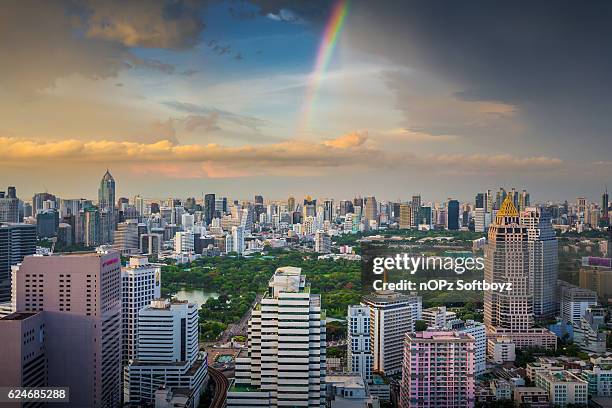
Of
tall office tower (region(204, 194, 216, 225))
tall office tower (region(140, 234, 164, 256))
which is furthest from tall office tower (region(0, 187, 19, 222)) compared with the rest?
tall office tower (region(204, 194, 216, 225))

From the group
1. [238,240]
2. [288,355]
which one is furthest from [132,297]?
[238,240]

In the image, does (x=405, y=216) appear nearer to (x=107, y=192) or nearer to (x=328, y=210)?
(x=328, y=210)

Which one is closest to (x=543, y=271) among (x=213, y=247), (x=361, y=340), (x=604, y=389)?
(x=604, y=389)

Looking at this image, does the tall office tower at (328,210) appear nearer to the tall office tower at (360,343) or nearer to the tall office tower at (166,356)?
the tall office tower at (360,343)

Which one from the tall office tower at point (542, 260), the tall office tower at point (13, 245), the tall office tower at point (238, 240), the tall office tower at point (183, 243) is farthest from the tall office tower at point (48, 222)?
the tall office tower at point (542, 260)

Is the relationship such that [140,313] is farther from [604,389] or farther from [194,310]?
[604,389]

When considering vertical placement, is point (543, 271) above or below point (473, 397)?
above
